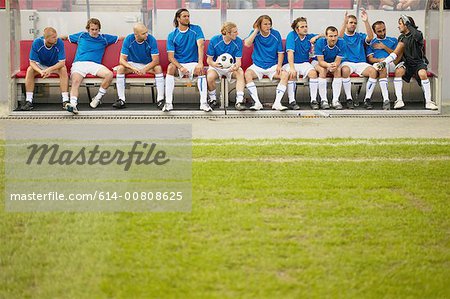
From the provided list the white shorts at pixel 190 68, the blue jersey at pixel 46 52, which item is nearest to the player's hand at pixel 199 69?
the white shorts at pixel 190 68

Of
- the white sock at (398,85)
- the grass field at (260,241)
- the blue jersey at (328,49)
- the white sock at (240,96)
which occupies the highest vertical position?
the blue jersey at (328,49)

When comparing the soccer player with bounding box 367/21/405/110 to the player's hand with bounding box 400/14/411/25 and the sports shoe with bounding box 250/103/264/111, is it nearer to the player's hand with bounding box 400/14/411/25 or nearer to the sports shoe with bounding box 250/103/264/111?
the player's hand with bounding box 400/14/411/25

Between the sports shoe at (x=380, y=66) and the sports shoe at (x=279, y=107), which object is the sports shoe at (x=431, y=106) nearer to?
the sports shoe at (x=380, y=66)

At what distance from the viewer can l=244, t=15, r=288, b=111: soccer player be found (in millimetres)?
13711

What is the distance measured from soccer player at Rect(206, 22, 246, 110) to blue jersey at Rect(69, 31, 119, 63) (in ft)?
5.81

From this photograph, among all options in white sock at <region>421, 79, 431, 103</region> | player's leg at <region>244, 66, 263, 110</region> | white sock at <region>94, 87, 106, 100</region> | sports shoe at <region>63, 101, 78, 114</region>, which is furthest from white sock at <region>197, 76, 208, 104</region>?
white sock at <region>421, 79, 431, 103</region>

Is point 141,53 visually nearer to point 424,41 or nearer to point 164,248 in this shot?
point 424,41

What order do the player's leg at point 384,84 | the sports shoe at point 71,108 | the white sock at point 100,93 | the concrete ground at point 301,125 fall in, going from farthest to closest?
the player's leg at point 384,84
the white sock at point 100,93
the sports shoe at point 71,108
the concrete ground at point 301,125

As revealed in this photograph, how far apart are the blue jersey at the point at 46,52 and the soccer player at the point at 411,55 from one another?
5141 millimetres

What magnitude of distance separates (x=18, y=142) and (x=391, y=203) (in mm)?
5024

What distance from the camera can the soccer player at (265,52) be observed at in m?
13.7

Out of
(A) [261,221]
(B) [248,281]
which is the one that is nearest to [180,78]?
(A) [261,221]

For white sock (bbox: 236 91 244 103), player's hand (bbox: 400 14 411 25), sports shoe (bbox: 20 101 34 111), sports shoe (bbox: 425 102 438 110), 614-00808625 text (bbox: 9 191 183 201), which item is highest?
player's hand (bbox: 400 14 411 25)

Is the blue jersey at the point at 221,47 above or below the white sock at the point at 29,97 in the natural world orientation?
above
